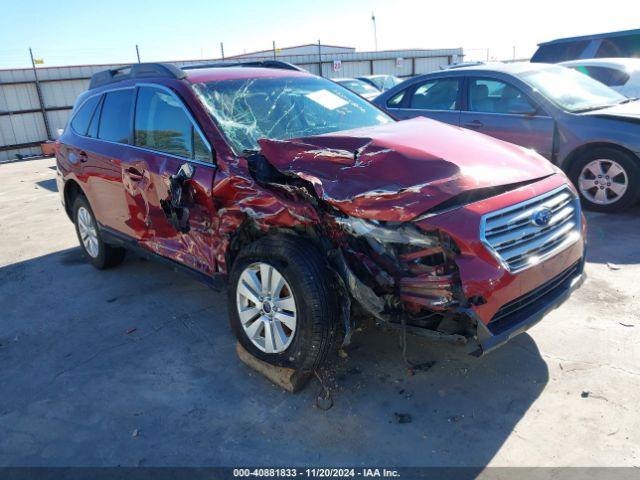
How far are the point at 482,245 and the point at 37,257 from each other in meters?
5.32

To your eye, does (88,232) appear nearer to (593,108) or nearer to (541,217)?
(541,217)

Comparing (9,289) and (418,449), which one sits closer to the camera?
(418,449)

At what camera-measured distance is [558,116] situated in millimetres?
5926

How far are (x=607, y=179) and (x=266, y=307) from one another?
459 centimetres

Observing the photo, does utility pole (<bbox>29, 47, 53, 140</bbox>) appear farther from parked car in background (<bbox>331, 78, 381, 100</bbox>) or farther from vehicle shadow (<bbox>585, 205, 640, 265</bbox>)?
vehicle shadow (<bbox>585, 205, 640, 265</bbox>)

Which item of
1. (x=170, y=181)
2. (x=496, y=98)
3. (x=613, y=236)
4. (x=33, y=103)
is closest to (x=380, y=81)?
(x=496, y=98)

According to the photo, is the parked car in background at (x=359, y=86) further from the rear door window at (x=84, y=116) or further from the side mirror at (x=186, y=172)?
the side mirror at (x=186, y=172)

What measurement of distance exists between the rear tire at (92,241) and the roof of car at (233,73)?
A: 1948 millimetres

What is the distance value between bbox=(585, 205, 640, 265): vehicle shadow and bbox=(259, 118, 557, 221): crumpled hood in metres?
1.92

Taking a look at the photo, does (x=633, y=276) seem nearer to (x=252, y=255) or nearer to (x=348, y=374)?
(x=348, y=374)

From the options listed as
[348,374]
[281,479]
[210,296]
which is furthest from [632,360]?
[210,296]

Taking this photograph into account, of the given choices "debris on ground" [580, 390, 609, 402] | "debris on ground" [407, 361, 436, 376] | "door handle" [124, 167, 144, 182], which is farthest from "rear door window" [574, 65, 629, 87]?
"door handle" [124, 167, 144, 182]

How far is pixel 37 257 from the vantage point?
594 centimetres

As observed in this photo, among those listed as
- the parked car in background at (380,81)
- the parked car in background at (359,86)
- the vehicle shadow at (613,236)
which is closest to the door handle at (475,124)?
the vehicle shadow at (613,236)
